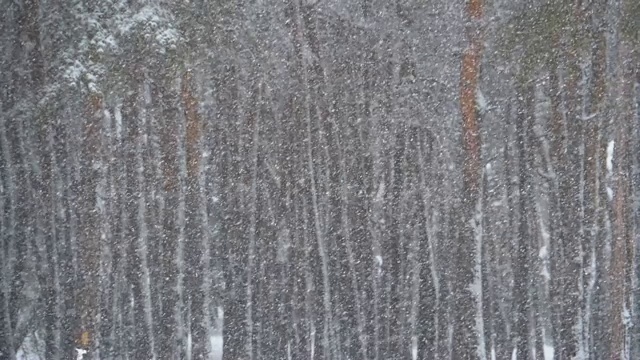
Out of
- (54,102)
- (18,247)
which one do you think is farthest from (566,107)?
(18,247)

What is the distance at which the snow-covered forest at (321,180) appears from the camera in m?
2.98

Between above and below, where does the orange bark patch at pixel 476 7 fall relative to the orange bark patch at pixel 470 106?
above

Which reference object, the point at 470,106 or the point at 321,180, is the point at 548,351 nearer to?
the point at 470,106

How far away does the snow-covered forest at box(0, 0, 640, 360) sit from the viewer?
298 centimetres

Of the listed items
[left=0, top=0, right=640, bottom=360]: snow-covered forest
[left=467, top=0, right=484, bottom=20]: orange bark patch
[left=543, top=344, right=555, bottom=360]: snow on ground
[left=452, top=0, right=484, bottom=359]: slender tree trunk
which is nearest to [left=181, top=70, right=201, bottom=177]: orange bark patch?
[left=0, top=0, right=640, bottom=360]: snow-covered forest

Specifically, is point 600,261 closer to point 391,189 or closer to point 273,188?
point 391,189

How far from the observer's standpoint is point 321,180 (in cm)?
305

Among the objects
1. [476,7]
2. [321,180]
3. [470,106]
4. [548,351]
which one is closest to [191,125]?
[321,180]

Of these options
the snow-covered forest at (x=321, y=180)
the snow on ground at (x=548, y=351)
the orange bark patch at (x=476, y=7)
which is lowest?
the snow on ground at (x=548, y=351)

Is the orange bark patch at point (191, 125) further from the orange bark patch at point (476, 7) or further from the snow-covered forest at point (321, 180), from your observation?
the orange bark patch at point (476, 7)

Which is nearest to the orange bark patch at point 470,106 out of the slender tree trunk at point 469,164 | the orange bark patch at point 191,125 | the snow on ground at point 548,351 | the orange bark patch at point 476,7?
the slender tree trunk at point 469,164

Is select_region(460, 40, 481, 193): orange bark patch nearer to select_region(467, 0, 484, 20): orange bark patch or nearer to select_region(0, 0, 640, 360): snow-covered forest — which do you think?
select_region(0, 0, 640, 360): snow-covered forest

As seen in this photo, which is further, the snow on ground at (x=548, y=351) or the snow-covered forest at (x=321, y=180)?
the snow on ground at (x=548, y=351)

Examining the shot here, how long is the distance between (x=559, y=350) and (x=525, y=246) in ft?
1.74
